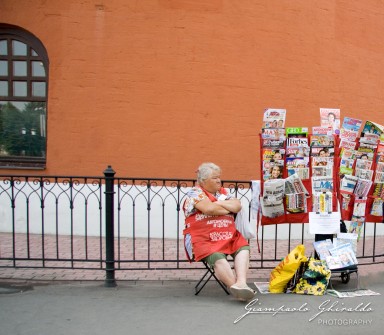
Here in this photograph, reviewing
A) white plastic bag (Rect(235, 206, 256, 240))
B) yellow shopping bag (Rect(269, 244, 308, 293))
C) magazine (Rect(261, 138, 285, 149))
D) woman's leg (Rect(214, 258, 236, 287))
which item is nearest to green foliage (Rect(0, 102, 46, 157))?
white plastic bag (Rect(235, 206, 256, 240))

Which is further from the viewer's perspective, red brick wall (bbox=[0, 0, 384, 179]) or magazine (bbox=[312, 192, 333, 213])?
red brick wall (bbox=[0, 0, 384, 179])

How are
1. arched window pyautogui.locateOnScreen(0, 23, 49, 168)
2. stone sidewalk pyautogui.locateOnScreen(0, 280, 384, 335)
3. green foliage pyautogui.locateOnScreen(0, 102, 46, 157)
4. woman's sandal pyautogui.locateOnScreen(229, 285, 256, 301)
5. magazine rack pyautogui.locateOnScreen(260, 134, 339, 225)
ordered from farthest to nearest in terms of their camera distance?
green foliage pyautogui.locateOnScreen(0, 102, 46, 157) < arched window pyautogui.locateOnScreen(0, 23, 49, 168) < magazine rack pyautogui.locateOnScreen(260, 134, 339, 225) < woman's sandal pyautogui.locateOnScreen(229, 285, 256, 301) < stone sidewalk pyautogui.locateOnScreen(0, 280, 384, 335)

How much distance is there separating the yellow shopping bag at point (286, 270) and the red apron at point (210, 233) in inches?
20.2

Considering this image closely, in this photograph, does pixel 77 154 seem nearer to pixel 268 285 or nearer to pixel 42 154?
pixel 42 154

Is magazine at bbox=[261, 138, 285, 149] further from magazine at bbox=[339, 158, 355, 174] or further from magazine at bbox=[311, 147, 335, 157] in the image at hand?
magazine at bbox=[339, 158, 355, 174]

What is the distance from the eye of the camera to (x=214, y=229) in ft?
14.8

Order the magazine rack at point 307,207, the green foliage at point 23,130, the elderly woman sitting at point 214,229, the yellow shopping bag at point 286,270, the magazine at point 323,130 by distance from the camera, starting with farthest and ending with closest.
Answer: the green foliage at point 23,130 → the magazine rack at point 307,207 → the magazine at point 323,130 → the yellow shopping bag at point 286,270 → the elderly woman sitting at point 214,229

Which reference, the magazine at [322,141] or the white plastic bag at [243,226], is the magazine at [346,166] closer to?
the magazine at [322,141]

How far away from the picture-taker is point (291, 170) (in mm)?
4809

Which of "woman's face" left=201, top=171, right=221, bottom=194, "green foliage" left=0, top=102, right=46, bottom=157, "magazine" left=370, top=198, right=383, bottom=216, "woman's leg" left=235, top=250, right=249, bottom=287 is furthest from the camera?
"green foliage" left=0, top=102, right=46, bottom=157

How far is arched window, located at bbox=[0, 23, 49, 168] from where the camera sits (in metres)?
8.00

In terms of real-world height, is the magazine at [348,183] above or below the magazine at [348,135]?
below

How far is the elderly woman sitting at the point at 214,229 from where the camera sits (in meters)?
4.36

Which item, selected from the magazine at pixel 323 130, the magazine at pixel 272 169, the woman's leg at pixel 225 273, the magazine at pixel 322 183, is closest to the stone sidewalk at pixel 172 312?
the woman's leg at pixel 225 273
